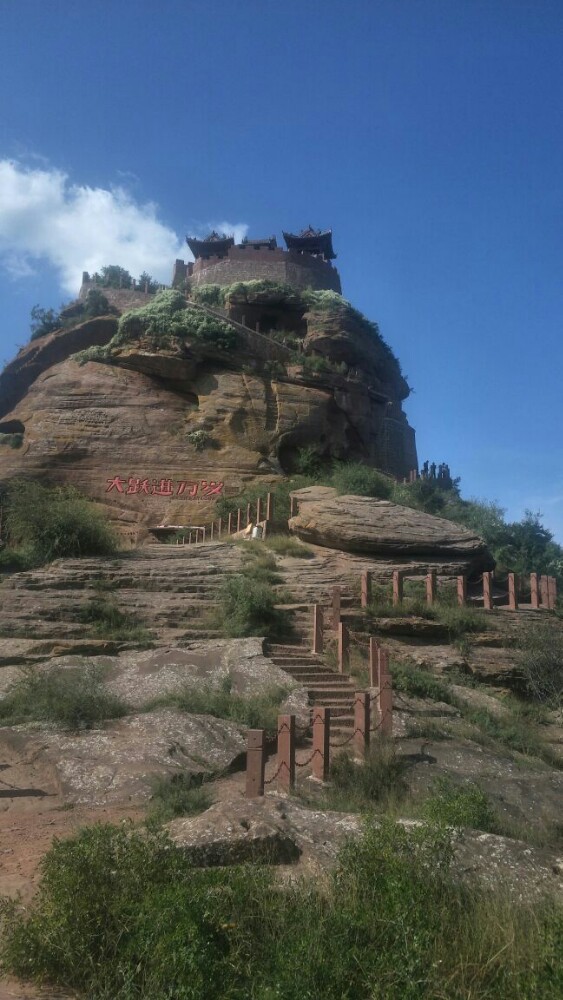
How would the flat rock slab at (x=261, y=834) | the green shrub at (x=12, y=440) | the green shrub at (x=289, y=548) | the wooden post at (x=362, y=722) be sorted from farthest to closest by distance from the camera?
the green shrub at (x=12, y=440)
the green shrub at (x=289, y=548)
the wooden post at (x=362, y=722)
the flat rock slab at (x=261, y=834)

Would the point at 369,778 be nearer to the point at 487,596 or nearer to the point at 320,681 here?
the point at 320,681

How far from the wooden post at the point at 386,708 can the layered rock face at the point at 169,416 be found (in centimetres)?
1884

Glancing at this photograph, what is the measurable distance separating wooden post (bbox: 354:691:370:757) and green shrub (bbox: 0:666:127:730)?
3925 millimetres

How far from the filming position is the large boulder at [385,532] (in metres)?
19.8

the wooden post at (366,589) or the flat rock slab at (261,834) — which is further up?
the wooden post at (366,589)

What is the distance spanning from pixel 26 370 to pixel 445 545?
78.2ft

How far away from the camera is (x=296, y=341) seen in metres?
37.2

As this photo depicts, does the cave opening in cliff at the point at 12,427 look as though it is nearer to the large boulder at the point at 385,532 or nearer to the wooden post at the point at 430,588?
the large boulder at the point at 385,532

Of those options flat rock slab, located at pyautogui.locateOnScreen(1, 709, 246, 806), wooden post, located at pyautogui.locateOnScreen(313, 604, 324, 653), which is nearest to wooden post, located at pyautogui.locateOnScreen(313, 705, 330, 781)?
flat rock slab, located at pyautogui.locateOnScreen(1, 709, 246, 806)

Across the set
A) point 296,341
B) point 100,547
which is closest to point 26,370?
point 296,341

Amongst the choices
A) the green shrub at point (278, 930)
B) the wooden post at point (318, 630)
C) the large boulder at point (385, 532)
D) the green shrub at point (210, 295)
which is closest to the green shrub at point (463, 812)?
the green shrub at point (278, 930)

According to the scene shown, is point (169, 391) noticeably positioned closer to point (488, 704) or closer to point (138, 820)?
point (488, 704)

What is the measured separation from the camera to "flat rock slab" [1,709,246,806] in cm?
883

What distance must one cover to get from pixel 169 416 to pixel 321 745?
80.5 feet
